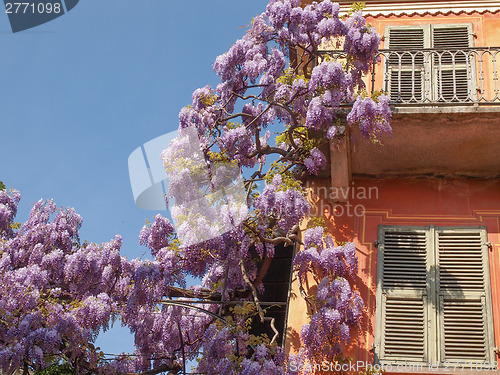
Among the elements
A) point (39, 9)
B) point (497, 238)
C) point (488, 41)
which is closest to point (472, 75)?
point (488, 41)

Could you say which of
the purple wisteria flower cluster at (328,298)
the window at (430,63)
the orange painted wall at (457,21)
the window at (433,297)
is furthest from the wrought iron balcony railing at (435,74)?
the purple wisteria flower cluster at (328,298)

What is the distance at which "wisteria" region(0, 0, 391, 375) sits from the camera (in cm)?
966

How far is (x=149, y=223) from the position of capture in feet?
36.2

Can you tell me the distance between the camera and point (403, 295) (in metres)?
9.53

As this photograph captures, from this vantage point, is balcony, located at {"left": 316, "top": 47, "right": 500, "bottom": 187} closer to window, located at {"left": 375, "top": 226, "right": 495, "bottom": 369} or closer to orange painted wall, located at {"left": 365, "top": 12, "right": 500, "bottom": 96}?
orange painted wall, located at {"left": 365, "top": 12, "right": 500, "bottom": 96}

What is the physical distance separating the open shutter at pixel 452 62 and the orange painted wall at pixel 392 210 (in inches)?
44.8

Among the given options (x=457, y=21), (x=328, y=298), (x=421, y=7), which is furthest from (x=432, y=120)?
(x=421, y=7)

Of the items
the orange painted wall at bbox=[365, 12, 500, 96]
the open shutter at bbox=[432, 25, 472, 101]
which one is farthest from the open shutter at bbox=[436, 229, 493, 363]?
the orange painted wall at bbox=[365, 12, 500, 96]

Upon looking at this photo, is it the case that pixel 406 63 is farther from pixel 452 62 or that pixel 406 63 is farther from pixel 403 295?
pixel 403 295

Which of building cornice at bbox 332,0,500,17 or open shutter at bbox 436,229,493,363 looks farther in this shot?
building cornice at bbox 332,0,500,17

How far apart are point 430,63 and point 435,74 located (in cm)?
22

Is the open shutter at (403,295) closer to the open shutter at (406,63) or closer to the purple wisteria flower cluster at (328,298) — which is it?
the purple wisteria flower cluster at (328,298)

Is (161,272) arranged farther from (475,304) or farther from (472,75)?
(472,75)

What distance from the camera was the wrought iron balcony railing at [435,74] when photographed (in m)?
10.6
